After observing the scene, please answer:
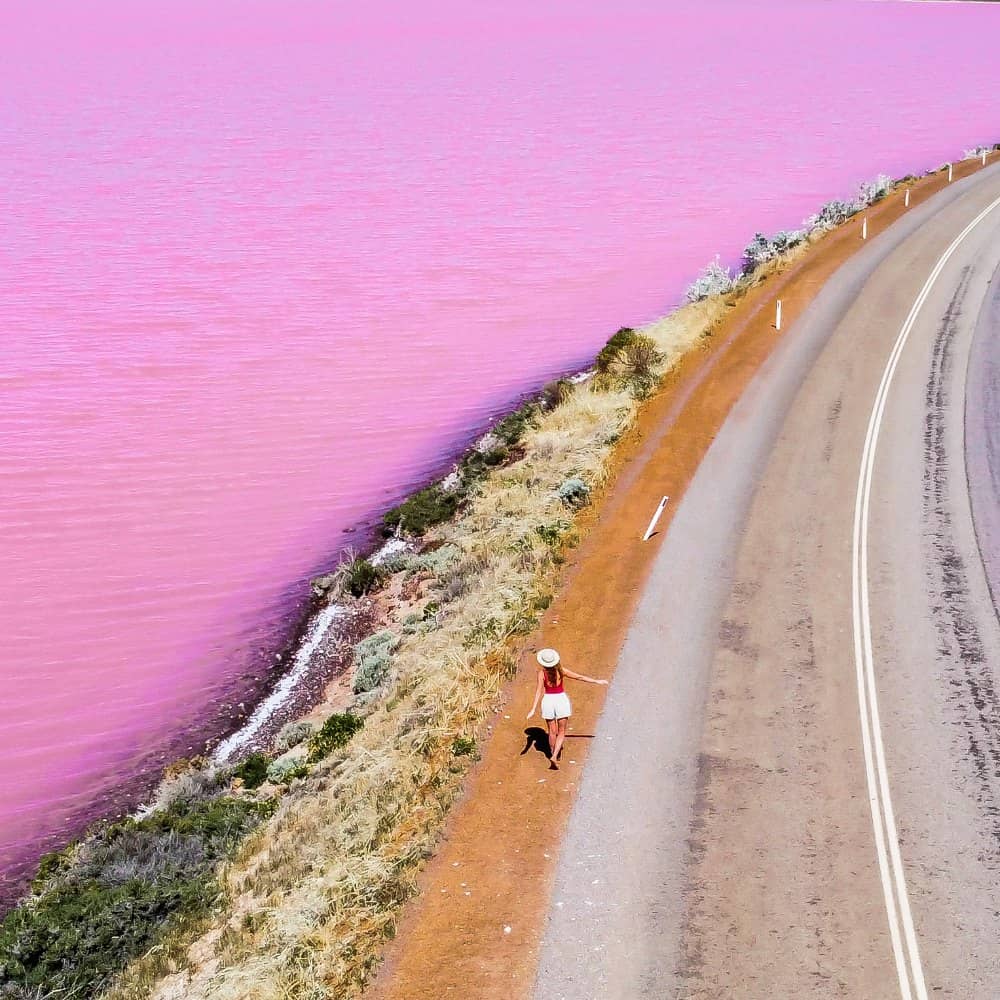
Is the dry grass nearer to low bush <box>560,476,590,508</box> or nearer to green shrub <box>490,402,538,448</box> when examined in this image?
low bush <box>560,476,590,508</box>

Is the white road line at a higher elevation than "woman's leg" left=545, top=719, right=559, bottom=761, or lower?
lower

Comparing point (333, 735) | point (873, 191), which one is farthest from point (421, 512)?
point (873, 191)

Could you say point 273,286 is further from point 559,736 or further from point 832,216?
point 559,736

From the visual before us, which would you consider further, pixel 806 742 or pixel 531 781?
pixel 806 742

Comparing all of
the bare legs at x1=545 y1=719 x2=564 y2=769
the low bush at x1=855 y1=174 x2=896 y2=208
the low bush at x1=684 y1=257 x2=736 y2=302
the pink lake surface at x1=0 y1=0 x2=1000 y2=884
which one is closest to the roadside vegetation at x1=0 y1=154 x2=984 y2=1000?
the bare legs at x1=545 y1=719 x2=564 y2=769

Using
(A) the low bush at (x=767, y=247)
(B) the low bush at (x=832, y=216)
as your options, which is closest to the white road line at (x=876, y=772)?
(A) the low bush at (x=767, y=247)

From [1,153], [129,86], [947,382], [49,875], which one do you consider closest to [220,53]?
[129,86]
